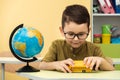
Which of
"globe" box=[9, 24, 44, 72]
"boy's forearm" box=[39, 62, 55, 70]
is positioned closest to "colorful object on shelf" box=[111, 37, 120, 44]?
"boy's forearm" box=[39, 62, 55, 70]

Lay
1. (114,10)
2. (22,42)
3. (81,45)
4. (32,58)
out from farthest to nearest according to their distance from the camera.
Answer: (114,10), (81,45), (32,58), (22,42)

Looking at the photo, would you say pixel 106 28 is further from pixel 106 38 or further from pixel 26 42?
pixel 26 42

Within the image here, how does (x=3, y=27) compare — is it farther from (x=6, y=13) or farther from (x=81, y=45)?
(x=81, y=45)

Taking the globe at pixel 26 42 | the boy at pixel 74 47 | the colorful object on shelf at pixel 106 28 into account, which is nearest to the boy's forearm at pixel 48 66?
the boy at pixel 74 47

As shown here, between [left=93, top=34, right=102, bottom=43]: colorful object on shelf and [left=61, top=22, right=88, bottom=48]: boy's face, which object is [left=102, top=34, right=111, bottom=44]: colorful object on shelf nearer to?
[left=93, top=34, right=102, bottom=43]: colorful object on shelf

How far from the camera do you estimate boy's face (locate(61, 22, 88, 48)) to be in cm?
196

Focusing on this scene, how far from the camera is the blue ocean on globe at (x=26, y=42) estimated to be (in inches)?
73.7

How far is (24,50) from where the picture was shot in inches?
73.9

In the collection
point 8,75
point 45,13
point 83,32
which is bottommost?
point 8,75

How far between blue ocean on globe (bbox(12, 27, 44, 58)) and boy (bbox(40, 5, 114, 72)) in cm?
17

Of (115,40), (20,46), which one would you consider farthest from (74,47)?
(115,40)

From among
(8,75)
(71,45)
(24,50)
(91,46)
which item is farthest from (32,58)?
(8,75)

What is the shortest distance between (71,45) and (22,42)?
1.32 ft

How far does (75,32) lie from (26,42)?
34 centimetres
